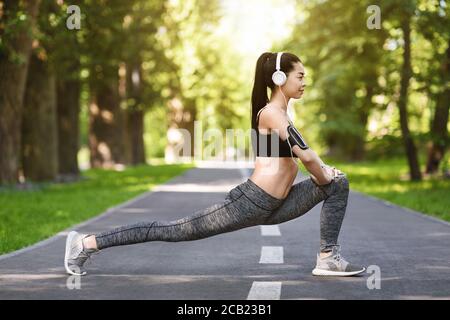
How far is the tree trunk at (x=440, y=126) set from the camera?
72.1 feet

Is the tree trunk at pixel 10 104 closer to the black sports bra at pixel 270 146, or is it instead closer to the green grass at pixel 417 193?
the green grass at pixel 417 193

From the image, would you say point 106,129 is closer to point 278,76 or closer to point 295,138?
point 278,76

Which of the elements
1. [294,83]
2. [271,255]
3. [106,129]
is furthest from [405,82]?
[106,129]

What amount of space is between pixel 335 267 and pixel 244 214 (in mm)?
933

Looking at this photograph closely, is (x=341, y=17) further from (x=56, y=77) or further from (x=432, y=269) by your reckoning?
(x=432, y=269)

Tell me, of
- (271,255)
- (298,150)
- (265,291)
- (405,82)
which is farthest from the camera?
(405,82)

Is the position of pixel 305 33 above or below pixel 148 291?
above

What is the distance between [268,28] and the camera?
51312mm

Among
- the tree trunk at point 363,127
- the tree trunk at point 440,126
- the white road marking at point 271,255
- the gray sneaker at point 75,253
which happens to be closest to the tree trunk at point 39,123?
the tree trunk at point 363,127

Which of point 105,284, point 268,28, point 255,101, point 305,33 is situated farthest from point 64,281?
point 268,28

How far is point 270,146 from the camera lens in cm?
659

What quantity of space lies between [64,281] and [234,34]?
68.1 m

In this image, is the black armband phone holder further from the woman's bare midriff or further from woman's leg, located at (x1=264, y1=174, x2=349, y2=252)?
woman's leg, located at (x1=264, y1=174, x2=349, y2=252)
